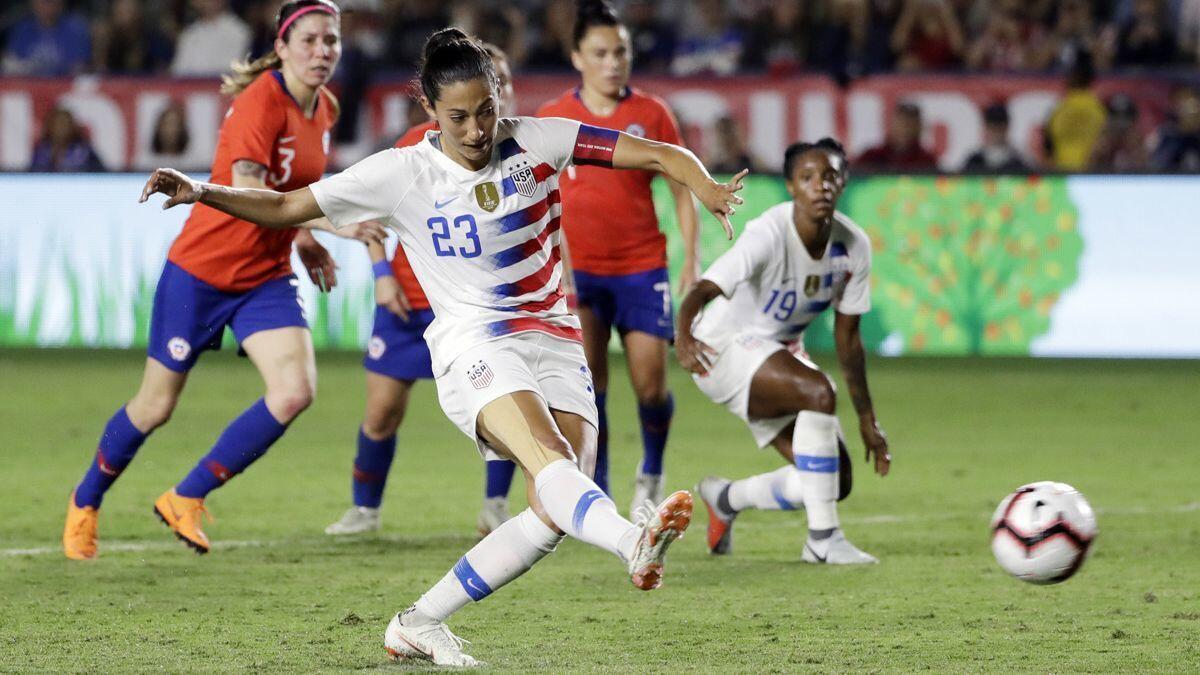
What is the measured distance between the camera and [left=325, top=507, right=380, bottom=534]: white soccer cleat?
772 cm

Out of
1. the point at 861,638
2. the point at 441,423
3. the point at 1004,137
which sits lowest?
the point at 441,423

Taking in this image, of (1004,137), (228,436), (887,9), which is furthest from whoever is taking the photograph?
(887,9)

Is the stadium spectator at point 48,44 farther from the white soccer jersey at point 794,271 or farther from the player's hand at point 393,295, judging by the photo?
the white soccer jersey at point 794,271

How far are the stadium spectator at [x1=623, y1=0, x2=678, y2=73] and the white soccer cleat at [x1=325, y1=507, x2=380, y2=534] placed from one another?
31.1 feet

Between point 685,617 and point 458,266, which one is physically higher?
point 458,266

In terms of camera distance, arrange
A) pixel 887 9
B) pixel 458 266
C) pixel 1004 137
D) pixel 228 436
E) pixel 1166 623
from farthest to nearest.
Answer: pixel 887 9 → pixel 1004 137 → pixel 228 436 → pixel 1166 623 → pixel 458 266

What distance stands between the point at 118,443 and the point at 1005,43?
440 inches

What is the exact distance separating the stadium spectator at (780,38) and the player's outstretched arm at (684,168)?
37.2 ft

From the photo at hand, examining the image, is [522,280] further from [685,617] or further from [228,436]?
[228,436]

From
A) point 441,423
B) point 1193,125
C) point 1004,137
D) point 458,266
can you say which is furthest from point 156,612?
point 1193,125

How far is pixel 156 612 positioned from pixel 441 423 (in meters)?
5.33

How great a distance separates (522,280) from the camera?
5293 millimetres

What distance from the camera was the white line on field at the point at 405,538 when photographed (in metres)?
7.16

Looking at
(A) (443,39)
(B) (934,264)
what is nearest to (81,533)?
(A) (443,39)
